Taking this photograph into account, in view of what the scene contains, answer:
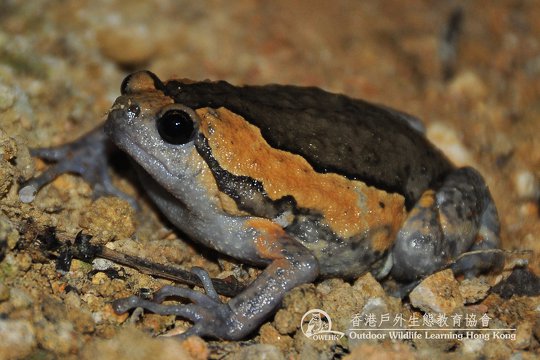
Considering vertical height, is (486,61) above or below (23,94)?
above

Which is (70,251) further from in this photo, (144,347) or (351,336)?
(351,336)

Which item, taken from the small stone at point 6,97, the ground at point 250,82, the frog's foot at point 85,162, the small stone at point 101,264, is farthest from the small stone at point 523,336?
the small stone at point 6,97

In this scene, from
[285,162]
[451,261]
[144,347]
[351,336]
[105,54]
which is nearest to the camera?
[144,347]

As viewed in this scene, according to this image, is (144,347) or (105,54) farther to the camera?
(105,54)

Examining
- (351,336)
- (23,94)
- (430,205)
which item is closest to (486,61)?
(430,205)

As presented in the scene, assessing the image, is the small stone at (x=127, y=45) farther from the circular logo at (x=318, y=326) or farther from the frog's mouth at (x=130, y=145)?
the circular logo at (x=318, y=326)

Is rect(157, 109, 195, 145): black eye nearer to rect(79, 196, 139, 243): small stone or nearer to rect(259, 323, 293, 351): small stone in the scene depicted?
rect(79, 196, 139, 243): small stone

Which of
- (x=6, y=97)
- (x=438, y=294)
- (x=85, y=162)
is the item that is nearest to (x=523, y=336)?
(x=438, y=294)

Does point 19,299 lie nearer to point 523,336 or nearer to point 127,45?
point 523,336

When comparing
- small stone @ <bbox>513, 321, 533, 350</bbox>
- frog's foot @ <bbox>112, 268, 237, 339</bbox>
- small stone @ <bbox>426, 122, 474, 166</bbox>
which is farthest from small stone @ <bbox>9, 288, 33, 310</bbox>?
small stone @ <bbox>426, 122, 474, 166</bbox>
